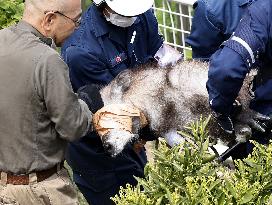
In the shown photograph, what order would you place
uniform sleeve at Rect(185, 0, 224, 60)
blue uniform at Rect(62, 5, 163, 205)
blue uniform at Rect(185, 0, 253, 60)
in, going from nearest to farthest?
blue uniform at Rect(185, 0, 253, 60) → uniform sleeve at Rect(185, 0, 224, 60) → blue uniform at Rect(62, 5, 163, 205)

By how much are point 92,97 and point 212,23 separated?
98cm

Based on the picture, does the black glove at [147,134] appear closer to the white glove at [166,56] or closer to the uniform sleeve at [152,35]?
the white glove at [166,56]

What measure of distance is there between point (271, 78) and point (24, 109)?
146 cm

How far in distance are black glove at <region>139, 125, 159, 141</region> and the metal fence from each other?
243 centimetres

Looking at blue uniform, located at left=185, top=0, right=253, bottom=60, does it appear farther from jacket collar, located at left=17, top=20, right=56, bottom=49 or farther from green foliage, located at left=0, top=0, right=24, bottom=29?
green foliage, located at left=0, top=0, right=24, bottom=29

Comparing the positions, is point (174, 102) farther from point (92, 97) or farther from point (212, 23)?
point (212, 23)

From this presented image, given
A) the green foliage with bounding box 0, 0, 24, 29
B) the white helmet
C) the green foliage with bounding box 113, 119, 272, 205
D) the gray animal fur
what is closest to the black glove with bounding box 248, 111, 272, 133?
the gray animal fur

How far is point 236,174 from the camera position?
2521mm

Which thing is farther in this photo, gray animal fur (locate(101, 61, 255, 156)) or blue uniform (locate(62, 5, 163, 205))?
blue uniform (locate(62, 5, 163, 205))

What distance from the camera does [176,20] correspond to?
6473 mm

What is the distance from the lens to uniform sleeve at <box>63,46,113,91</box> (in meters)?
4.36

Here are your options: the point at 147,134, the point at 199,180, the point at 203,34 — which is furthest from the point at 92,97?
the point at 199,180

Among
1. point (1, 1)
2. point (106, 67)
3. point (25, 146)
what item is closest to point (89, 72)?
point (106, 67)

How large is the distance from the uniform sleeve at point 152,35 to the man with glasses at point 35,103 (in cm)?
121
